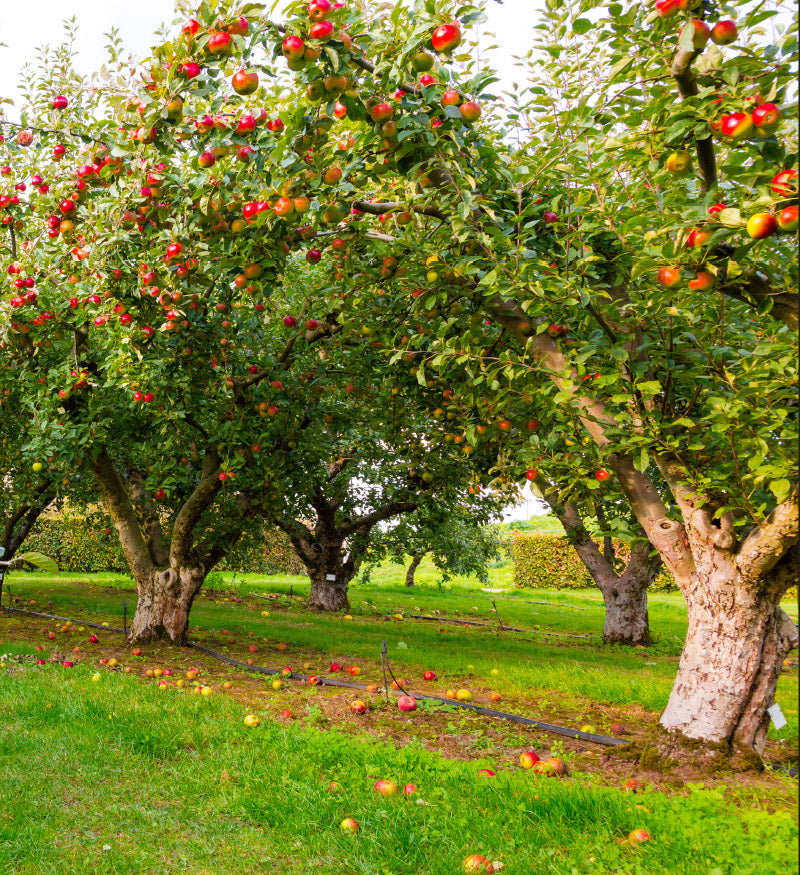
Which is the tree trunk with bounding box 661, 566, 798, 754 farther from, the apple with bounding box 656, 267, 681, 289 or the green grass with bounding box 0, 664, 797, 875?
the apple with bounding box 656, 267, 681, 289

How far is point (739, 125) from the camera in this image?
245cm

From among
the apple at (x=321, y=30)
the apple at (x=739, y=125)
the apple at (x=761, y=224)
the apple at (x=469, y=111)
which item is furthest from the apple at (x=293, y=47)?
the apple at (x=761, y=224)

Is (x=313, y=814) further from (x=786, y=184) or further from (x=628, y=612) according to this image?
(x=628, y=612)

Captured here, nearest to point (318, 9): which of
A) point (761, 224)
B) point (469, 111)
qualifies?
point (469, 111)

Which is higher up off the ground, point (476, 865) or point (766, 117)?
point (766, 117)

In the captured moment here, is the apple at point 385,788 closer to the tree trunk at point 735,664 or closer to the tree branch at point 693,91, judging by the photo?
the tree trunk at point 735,664

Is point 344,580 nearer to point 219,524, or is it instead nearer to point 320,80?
point 219,524

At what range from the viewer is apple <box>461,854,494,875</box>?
2646mm

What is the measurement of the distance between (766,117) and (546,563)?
22640 mm

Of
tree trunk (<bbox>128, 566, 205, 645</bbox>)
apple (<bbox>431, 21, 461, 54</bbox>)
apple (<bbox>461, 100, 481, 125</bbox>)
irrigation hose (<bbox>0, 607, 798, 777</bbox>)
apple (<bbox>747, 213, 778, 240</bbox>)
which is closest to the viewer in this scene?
apple (<bbox>747, 213, 778, 240</bbox>)

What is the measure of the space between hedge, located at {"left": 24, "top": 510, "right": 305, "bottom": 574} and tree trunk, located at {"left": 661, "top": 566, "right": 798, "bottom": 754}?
12.0 meters

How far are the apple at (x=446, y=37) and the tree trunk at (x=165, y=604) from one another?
6.80m

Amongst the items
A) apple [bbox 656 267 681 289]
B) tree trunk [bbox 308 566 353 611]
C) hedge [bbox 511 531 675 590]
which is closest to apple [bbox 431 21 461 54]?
apple [bbox 656 267 681 289]

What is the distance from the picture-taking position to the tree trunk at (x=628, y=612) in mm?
10641
